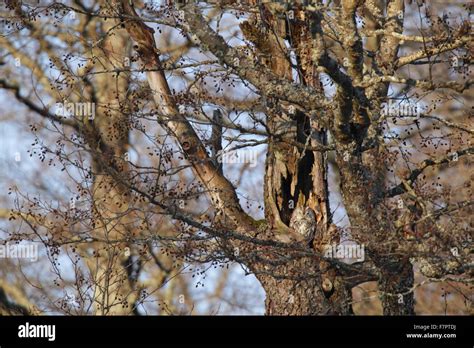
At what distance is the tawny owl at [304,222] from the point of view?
43.0 ft

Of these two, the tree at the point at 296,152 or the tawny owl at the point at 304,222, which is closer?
the tree at the point at 296,152

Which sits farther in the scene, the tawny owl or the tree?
the tawny owl

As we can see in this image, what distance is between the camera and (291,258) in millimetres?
11727

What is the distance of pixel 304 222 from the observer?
1324cm

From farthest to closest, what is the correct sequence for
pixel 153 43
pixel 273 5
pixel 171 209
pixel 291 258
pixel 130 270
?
pixel 130 270 → pixel 153 43 → pixel 291 258 → pixel 171 209 → pixel 273 5

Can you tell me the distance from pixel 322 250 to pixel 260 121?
2852mm

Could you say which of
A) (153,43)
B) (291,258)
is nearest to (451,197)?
(291,258)

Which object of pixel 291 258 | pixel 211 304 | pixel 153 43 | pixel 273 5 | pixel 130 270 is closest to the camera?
pixel 273 5

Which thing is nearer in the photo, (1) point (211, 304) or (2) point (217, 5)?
(2) point (217, 5)

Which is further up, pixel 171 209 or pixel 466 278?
pixel 171 209

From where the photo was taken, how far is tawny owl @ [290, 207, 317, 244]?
1310 cm

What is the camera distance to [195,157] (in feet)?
41.1
